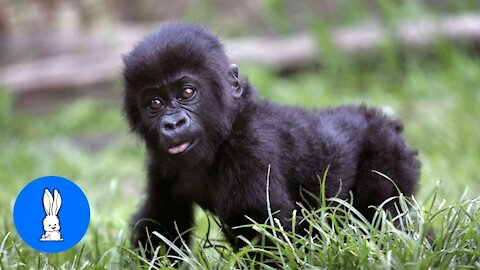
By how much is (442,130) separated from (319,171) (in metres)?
3.30

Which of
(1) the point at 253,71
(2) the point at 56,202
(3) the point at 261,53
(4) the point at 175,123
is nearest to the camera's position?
(2) the point at 56,202

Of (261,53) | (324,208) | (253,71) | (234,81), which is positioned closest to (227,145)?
(234,81)

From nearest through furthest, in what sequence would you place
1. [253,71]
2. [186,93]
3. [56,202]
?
[56,202] → [186,93] → [253,71]

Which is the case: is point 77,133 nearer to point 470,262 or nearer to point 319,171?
point 319,171

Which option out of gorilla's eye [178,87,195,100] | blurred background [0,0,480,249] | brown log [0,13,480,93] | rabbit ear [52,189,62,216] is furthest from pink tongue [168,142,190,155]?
brown log [0,13,480,93]

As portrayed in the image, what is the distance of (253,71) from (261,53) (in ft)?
2.41

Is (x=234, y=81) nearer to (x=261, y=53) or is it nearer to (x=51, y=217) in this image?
(x=51, y=217)

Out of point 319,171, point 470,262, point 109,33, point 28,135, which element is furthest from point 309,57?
point 470,262

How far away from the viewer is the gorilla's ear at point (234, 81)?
382 centimetres

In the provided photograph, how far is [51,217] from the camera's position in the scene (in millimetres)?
3250

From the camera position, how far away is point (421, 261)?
295 cm

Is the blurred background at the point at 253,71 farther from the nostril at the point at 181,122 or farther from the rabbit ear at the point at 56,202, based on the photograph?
the rabbit ear at the point at 56,202

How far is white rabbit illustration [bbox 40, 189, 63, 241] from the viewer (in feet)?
10.6

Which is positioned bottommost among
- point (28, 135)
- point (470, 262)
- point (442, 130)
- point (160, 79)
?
point (28, 135)
